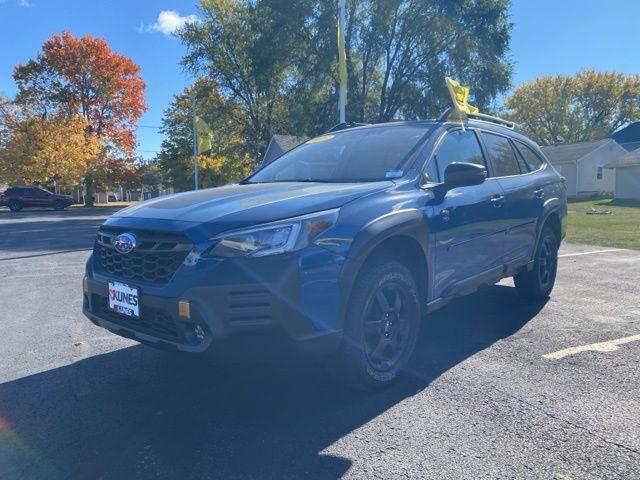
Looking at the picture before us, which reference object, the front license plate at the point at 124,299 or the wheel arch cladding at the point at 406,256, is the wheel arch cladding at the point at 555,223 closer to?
the wheel arch cladding at the point at 406,256

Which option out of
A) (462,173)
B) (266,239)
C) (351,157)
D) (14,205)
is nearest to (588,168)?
(14,205)

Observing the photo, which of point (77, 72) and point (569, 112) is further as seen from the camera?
point (569, 112)

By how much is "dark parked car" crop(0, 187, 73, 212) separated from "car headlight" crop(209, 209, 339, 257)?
38104 millimetres

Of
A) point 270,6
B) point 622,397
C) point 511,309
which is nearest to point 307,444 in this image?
point 622,397

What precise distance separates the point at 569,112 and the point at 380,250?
62.6 m

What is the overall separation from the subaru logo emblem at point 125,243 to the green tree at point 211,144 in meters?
27.7

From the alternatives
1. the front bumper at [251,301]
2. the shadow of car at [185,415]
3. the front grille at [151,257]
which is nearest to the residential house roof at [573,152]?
the shadow of car at [185,415]

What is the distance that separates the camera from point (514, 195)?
4883mm

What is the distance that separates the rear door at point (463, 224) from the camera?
3.86 metres

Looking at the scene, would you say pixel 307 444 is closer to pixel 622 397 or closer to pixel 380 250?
pixel 380 250

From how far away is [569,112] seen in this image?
190ft

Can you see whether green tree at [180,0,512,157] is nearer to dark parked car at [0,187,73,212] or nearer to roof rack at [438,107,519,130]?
dark parked car at [0,187,73,212]

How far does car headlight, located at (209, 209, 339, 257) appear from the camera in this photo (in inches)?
109

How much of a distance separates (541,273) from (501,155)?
5.13 feet
